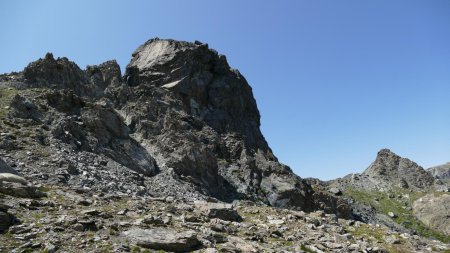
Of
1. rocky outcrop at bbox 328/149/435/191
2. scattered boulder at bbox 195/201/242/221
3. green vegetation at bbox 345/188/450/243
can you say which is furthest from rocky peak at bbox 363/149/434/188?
scattered boulder at bbox 195/201/242/221

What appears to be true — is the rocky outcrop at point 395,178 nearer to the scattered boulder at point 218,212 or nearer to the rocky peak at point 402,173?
the rocky peak at point 402,173

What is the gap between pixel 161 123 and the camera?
81.6 meters

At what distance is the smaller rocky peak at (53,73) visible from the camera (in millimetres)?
78188

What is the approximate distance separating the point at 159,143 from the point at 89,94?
82.2 ft

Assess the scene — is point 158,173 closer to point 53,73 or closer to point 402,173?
point 53,73

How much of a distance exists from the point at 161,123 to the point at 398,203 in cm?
13093

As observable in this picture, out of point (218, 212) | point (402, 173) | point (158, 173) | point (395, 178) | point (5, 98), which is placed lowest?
point (218, 212)

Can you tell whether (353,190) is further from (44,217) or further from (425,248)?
(44,217)

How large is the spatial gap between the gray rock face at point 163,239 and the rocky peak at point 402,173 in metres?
184

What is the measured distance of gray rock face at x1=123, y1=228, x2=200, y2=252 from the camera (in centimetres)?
2198

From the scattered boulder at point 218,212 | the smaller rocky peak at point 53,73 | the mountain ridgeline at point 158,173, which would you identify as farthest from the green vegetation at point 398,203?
the scattered boulder at point 218,212

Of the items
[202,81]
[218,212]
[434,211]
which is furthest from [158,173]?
[434,211]

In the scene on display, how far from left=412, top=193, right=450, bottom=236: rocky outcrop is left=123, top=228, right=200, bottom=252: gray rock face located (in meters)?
145

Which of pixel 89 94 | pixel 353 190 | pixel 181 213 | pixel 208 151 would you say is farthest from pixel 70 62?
pixel 353 190
